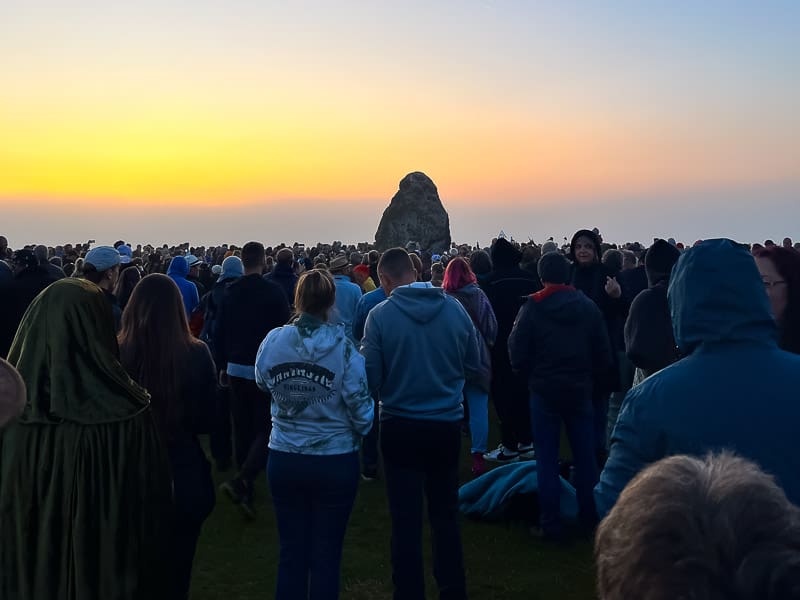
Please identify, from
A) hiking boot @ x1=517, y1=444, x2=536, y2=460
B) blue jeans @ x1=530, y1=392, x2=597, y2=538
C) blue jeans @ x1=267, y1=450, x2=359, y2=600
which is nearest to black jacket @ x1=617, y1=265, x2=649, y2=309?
hiking boot @ x1=517, y1=444, x2=536, y2=460

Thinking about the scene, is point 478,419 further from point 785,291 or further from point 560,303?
point 785,291

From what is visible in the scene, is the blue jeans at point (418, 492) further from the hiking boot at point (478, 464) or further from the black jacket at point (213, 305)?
the black jacket at point (213, 305)

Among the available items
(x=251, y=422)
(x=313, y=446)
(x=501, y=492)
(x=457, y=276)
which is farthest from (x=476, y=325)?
(x=313, y=446)

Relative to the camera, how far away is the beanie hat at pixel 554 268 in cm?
583

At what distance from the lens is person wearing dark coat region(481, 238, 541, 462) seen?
826 centimetres

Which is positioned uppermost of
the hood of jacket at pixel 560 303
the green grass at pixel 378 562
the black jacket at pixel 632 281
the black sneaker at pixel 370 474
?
the black jacket at pixel 632 281

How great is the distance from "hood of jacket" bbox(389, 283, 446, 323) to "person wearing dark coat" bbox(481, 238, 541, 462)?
3.72 meters

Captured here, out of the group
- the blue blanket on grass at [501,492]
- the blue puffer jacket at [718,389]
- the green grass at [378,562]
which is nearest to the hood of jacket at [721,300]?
the blue puffer jacket at [718,389]

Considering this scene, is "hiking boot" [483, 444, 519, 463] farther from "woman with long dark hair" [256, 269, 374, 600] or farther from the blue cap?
the blue cap

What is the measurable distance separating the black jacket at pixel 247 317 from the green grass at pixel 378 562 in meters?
1.44

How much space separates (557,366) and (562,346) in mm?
155

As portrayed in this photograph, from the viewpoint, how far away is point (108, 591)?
12.5ft

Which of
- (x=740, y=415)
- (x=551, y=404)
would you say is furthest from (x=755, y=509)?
(x=551, y=404)

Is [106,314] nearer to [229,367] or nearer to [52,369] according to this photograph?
[52,369]
